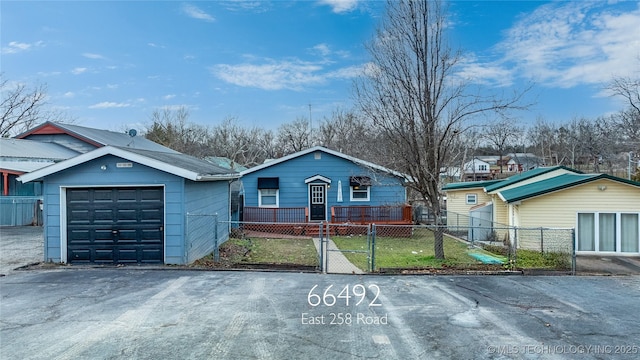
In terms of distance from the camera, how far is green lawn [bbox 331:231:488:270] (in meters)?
10.2

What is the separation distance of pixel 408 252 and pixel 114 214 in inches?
357

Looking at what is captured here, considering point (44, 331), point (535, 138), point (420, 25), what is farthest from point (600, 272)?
point (535, 138)

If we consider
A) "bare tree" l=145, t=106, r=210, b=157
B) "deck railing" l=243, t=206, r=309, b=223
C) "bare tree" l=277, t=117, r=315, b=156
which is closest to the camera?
"deck railing" l=243, t=206, r=309, b=223

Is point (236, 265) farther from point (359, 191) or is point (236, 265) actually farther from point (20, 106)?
point (20, 106)

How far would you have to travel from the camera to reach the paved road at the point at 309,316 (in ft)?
15.7

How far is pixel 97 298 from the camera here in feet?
22.5

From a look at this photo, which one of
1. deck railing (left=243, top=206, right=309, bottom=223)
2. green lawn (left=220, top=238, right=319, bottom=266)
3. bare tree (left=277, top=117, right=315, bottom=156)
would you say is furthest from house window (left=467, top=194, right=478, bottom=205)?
bare tree (left=277, top=117, right=315, bottom=156)

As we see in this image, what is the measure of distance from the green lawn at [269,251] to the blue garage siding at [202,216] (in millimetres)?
631

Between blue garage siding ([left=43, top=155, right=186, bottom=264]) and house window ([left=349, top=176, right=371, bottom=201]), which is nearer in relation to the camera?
blue garage siding ([left=43, top=155, right=186, bottom=264])

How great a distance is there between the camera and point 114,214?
31.4 ft

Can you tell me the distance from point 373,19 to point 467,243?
9.62 metres

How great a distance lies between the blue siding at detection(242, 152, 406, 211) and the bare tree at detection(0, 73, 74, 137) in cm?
2978

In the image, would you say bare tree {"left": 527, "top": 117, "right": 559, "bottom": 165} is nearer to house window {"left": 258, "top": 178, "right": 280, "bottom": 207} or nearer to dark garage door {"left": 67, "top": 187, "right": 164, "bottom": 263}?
house window {"left": 258, "top": 178, "right": 280, "bottom": 207}

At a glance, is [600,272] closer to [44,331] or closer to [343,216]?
[343,216]
